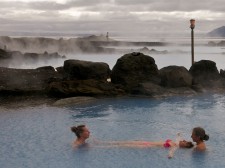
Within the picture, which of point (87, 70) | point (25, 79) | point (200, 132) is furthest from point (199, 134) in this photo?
point (25, 79)

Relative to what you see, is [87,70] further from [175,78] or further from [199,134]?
[199,134]

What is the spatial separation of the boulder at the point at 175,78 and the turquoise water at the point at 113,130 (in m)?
1.09

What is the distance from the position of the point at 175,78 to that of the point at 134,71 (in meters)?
1.62

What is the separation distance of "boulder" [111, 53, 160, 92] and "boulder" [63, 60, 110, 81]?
Result: 54 cm

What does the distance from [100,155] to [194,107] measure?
236 inches

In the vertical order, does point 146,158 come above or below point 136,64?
below

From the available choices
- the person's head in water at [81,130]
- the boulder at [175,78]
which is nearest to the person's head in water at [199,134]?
the person's head in water at [81,130]

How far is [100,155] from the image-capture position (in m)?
8.38

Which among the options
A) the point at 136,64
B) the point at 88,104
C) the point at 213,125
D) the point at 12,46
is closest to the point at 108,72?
the point at 136,64

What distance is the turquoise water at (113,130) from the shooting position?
802 centimetres

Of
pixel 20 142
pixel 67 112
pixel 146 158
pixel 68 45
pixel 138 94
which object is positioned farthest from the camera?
pixel 68 45

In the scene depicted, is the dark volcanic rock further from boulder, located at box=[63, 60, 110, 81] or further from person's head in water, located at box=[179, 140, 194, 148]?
person's head in water, located at box=[179, 140, 194, 148]

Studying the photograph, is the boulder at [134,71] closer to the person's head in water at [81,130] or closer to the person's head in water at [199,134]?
the person's head in water at [81,130]

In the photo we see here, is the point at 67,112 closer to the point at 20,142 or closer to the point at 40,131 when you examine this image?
the point at 40,131
